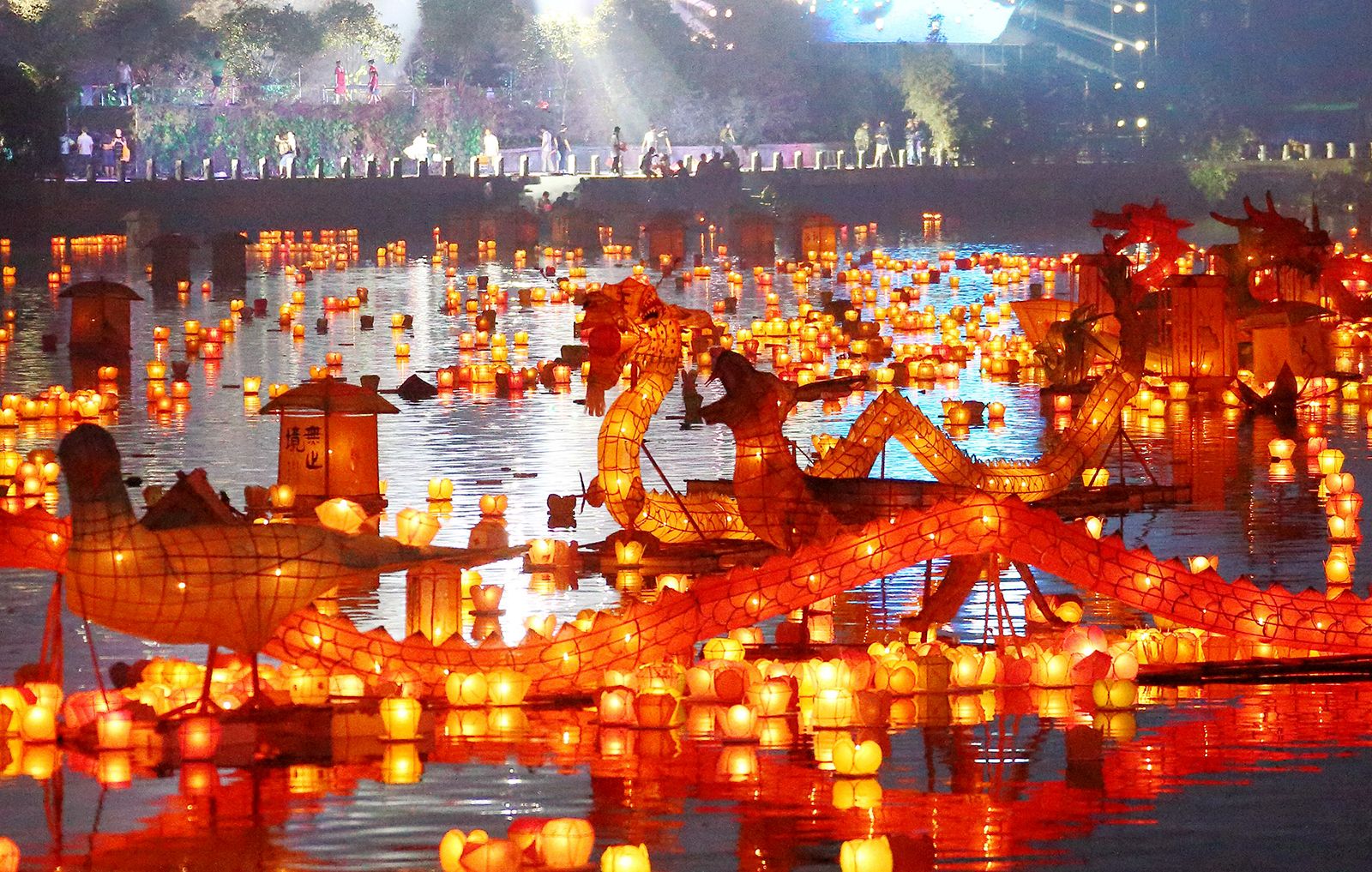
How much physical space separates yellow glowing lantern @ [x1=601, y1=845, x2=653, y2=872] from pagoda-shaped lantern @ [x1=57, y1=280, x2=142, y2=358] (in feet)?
65.9

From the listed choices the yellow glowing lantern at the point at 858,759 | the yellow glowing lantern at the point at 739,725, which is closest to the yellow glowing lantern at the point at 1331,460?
the yellow glowing lantern at the point at 739,725

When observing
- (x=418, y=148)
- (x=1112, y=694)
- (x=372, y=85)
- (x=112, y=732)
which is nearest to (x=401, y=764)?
(x=112, y=732)

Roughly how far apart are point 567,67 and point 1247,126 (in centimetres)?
2339

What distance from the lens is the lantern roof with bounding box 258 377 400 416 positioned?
14797 millimetres

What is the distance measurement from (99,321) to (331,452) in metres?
11.9

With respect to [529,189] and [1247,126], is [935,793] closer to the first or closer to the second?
[529,189]

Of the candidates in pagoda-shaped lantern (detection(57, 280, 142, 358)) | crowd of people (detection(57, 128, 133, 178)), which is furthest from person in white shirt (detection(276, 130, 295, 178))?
pagoda-shaped lantern (detection(57, 280, 142, 358))

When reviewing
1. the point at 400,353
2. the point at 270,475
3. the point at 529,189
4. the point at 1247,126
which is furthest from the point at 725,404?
the point at 1247,126

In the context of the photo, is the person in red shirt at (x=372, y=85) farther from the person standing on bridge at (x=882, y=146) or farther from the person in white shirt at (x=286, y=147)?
the person standing on bridge at (x=882, y=146)

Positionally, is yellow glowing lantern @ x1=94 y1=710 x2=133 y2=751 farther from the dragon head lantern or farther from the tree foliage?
the tree foliage

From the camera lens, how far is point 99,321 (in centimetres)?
2619

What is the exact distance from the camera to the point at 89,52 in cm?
7400

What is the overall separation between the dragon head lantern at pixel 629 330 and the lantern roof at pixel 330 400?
265 cm

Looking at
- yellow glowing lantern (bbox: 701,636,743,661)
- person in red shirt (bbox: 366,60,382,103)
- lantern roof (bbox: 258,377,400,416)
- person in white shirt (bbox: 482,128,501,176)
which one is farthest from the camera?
person in red shirt (bbox: 366,60,382,103)
